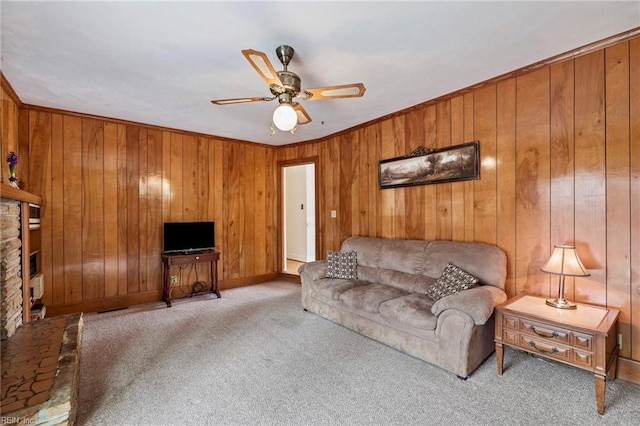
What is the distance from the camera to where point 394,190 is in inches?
156

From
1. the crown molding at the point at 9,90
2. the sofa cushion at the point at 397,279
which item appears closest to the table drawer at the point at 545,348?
the sofa cushion at the point at 397,279

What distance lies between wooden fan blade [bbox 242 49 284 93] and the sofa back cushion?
2323 mm

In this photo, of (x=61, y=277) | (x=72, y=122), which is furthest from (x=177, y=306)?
(x=72, y=122)

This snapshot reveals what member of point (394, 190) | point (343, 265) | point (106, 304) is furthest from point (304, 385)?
point (106, 304)

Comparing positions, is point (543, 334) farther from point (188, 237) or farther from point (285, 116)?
point (188, 237)

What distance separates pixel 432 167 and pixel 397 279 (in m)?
1.41

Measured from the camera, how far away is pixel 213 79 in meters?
2.84

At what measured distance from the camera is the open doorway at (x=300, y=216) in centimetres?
734

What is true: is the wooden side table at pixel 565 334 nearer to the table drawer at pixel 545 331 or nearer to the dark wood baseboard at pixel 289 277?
the table drawer at pixel 545 331

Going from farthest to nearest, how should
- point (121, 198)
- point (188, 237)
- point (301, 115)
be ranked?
point (188, 237) → point (121, 198) → point (301, 115)

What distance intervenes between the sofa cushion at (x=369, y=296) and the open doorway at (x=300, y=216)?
405cm

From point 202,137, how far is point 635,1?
16.4 feet

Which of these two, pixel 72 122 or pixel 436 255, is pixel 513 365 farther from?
pixel 72 122

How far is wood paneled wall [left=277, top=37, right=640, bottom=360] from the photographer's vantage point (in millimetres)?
2264
